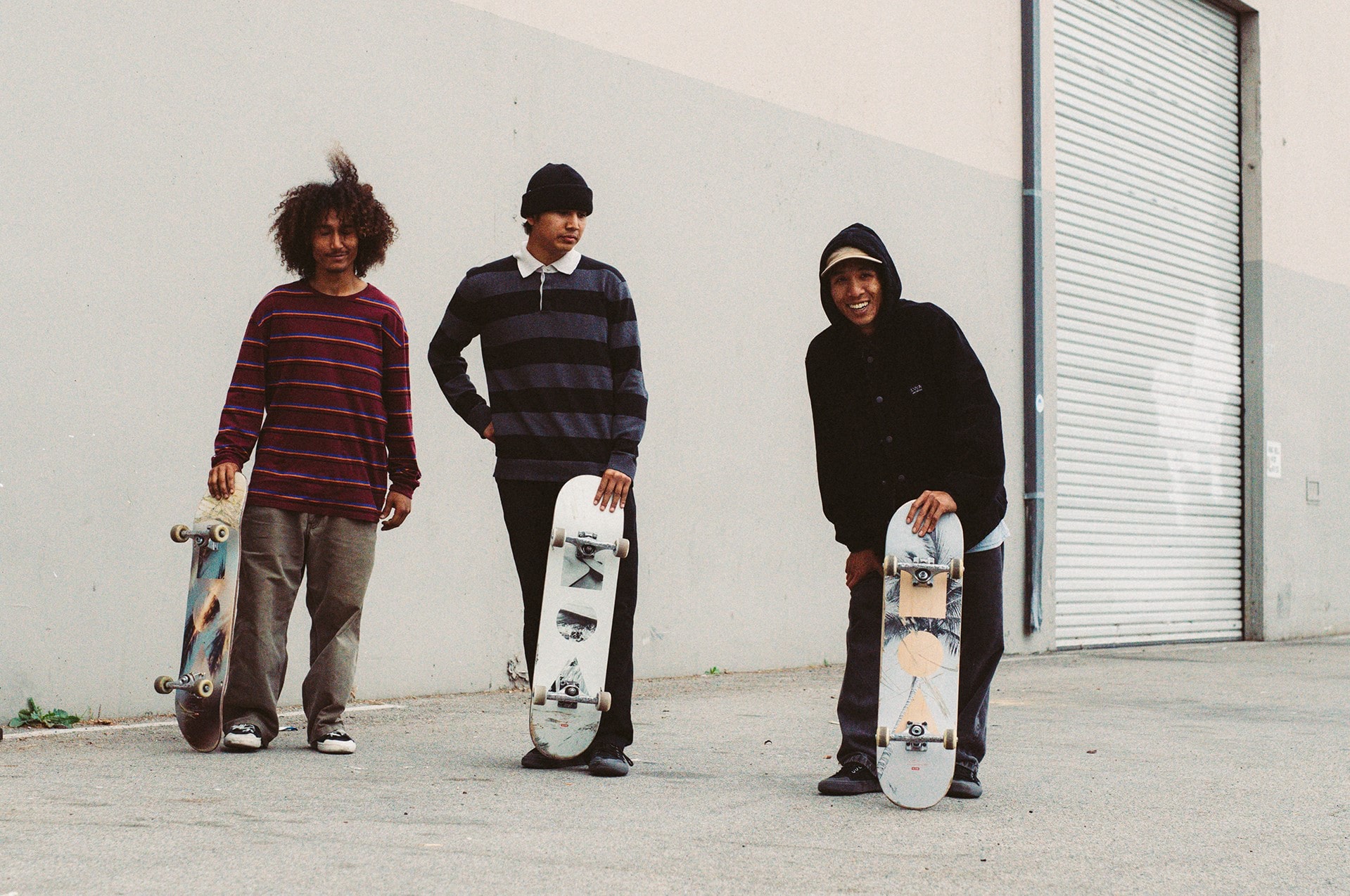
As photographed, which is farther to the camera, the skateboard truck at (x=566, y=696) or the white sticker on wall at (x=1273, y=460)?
the white sticker on wall at (x=1273, y=460)

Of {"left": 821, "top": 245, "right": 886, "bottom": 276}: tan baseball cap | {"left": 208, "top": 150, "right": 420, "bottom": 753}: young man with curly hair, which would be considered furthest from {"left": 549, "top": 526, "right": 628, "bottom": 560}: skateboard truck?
{"left": 821, "top": 245, "right": 886, "bottom": 276}: tan baseball cap

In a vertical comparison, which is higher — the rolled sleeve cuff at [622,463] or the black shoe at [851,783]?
the rolled sleeve cuff at [622,463]

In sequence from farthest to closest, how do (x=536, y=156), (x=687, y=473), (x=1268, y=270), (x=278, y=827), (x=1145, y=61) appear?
(x=1268, y=270)
(x=1145, y=61)
(x=687, y=473)
(x=536, y=156)
(x=278, y=827)

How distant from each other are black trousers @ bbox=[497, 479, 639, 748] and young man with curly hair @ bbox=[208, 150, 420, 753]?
51cm

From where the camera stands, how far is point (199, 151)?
5.76m

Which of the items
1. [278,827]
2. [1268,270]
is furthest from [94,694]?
[1268,270]

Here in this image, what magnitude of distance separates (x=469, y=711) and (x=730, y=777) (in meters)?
1.93

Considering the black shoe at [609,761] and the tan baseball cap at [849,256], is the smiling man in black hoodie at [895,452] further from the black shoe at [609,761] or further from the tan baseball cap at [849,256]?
the black shoe at [609,761]

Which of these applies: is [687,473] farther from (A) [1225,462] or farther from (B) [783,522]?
(A) [1225,462]

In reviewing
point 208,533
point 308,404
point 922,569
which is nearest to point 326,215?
point 308,404

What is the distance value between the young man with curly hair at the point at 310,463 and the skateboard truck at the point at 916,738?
5.55 ft

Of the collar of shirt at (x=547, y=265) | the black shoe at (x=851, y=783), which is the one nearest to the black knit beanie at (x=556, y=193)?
the collar of shirt at (x=547, y=265)

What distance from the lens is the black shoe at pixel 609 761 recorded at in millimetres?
4191

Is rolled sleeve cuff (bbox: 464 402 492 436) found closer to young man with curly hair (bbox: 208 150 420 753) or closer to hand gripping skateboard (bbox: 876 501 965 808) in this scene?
young man with curly hair (bbox: 208 150 420 753)
